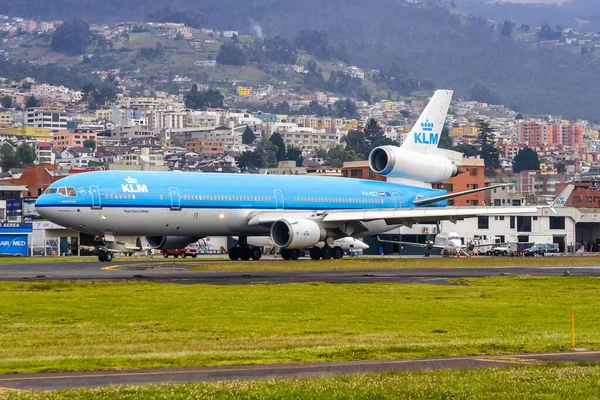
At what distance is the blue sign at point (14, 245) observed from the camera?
325 ft

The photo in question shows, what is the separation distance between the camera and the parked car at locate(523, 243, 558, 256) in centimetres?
11131

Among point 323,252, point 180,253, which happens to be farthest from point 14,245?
point 323,252

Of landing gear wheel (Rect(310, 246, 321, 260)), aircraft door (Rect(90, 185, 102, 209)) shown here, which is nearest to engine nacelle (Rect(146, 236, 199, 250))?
landing gear wheel (Rect(310, 246, 321, 260))

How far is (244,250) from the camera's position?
76000 mm

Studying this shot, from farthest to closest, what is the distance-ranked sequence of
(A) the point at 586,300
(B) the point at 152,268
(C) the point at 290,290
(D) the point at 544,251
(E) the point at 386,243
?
(E) the point at 386,243, (D) the point at 544,251, (B) the point at 152,268, (C) the point at 290,290, (A) the point at 586,300

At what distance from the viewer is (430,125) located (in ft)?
285

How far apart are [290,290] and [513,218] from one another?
291 feet

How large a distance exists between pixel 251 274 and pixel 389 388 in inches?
1373

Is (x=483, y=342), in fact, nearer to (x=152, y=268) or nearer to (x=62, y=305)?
(x=62, y=305)

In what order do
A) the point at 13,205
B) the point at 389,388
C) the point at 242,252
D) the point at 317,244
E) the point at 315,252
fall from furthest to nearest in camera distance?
the point at 13,205
the point at 317,244
the point at 242,252
the point at 315,252
the point at 389,388

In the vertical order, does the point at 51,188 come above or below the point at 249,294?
above

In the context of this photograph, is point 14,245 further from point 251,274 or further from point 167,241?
point 251,274

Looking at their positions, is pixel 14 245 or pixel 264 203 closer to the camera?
pixel 264 203

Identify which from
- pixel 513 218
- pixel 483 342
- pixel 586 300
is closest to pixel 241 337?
pixel 483 342
